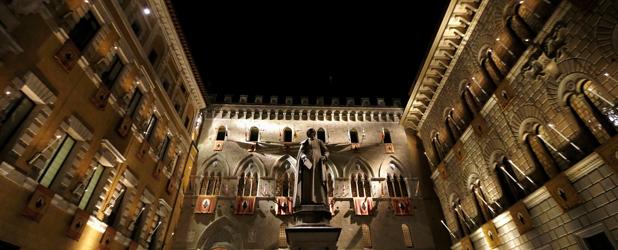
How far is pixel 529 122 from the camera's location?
13.5 meters

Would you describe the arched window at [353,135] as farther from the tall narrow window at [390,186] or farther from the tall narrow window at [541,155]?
the tall narrow window at [541,155]

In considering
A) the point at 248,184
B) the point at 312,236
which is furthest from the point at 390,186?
the point at 312,236

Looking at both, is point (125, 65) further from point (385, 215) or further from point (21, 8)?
point (385, 215)

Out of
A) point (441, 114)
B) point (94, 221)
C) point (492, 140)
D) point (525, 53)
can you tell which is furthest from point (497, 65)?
point (94, 221)

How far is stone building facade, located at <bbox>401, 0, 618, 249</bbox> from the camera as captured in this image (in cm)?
1042

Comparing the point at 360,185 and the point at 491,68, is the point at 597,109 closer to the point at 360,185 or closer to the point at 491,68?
the point at 491,68

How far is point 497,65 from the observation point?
15.7m

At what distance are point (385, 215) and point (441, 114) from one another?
29.2ft

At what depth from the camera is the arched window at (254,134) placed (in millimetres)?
25938

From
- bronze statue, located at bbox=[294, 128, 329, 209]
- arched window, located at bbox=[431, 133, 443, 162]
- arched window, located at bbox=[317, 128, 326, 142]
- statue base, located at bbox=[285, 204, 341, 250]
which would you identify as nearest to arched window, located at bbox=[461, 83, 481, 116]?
arched window, located at bbox=[431, 133, 443, 162]

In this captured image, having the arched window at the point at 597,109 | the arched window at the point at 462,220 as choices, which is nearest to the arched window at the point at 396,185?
the arched window at the point at 462,220

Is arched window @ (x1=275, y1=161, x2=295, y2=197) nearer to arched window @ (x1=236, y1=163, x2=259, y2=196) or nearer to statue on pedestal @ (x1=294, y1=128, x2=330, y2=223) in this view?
arched window @ (x1=236, y1=163, x2=259, y2=196)

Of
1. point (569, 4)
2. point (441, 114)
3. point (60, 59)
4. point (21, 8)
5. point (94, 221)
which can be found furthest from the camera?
point (441, 114)

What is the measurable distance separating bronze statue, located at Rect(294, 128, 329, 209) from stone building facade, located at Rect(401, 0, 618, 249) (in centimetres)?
974
